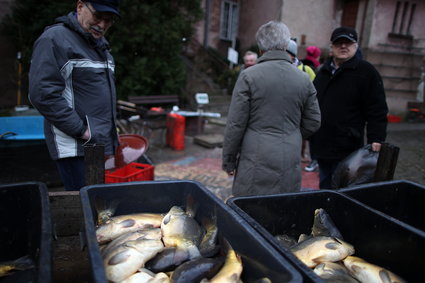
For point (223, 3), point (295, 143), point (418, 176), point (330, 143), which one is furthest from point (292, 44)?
point (223, 3)

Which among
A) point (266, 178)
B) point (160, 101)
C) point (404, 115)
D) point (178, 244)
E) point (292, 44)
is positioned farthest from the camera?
point (404, 115)

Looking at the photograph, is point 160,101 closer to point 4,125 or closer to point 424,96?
point 4,125

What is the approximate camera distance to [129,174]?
312 centimetres

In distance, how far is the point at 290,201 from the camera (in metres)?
1.60

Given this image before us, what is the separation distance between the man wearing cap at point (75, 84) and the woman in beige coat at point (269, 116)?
3.21 feet

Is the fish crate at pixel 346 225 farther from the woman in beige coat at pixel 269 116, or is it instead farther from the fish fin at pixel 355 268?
the woman in beige coat at pixel 269 116

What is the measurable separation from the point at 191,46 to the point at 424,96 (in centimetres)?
934

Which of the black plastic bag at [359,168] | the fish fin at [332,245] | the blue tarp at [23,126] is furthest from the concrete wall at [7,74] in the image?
the fish fin at [332,245]

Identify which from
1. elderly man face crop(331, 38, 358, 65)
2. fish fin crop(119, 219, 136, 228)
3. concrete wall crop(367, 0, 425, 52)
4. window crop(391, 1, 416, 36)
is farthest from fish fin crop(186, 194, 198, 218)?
window crop(391, 1, 416, 36)

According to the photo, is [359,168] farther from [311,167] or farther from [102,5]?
[311,167]

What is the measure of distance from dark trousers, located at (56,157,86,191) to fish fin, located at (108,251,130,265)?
1.36 meters

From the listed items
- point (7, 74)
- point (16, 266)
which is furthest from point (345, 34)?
point (7, 74)

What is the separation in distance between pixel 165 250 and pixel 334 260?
705 millimetres

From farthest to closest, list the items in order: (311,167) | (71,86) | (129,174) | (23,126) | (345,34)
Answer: (311,167)
(23,126)
(129,174)
(345,34)
(71,86)
